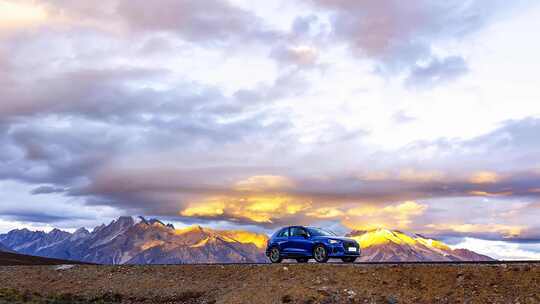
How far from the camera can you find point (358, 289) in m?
24.5

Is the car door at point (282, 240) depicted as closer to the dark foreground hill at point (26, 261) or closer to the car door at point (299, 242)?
the car door at point (299, 242)

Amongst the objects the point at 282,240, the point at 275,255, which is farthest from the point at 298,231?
the point at 275,255

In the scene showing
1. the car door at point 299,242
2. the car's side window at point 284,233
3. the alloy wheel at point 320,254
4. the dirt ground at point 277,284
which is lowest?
the dirt ground at point 277,284

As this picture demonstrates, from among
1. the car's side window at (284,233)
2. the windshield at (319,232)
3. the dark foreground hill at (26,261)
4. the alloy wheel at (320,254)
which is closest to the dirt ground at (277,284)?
the alloy wheel at (320,254)

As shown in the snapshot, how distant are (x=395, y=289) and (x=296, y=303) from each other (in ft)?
13.0

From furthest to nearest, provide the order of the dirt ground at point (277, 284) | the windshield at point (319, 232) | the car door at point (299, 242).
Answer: the windshield at point (319, 232), the car door at point (299, 242), the dirt ground at point (277, 284)

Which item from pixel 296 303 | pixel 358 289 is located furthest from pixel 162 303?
pixel 358 289

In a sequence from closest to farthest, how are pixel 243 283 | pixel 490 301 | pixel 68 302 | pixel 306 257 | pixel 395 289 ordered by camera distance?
pixel 490 301, pixel 395 289, pixel 243 283, pixel 68 302, pixel 306 257

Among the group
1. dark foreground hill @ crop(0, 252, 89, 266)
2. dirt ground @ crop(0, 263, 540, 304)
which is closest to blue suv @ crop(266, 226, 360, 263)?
dirt ground @ crop(0, 263, 540, 304)

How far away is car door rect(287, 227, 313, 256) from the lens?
105ft

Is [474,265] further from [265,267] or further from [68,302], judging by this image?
[68,302]

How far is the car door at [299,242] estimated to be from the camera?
105 feet

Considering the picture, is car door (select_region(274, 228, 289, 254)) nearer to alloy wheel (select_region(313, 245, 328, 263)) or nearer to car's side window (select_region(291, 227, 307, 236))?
car's side window (select_region(291, 227, 307, 236))

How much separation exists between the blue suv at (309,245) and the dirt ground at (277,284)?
11.6 ft
